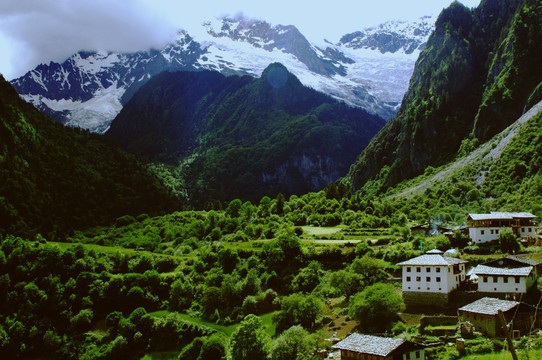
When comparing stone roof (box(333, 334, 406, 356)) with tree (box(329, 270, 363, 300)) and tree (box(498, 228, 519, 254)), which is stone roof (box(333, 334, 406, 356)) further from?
tree (box(498, 228, 519, 254))

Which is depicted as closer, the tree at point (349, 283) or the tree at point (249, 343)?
the tree at point (249, 343)

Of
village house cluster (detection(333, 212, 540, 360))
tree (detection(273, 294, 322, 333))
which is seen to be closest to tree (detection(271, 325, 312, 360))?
village house cluster (detection(333, 212, 540, 360))

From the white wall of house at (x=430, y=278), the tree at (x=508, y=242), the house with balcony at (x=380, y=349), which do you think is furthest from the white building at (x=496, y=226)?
the house with balcony at (x=380, y=349)

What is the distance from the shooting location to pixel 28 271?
10900cm

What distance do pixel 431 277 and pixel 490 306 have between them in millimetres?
13184

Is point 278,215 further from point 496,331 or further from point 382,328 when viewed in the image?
point 496,331

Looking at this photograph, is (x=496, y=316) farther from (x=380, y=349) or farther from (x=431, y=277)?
(x=431, y=277)

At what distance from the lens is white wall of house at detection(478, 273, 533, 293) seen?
215 feet

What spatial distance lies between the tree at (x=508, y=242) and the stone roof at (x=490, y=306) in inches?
953

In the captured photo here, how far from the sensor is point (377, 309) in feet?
227

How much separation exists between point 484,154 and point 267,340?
5905 inches

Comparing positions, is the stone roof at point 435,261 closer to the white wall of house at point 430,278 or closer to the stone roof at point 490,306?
the white wall of house at point 430,278

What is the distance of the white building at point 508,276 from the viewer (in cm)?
6575

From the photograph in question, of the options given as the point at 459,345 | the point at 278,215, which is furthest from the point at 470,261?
the point at 278,215
